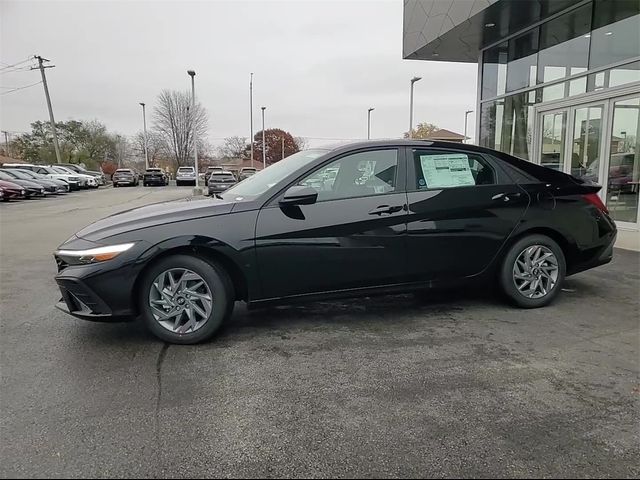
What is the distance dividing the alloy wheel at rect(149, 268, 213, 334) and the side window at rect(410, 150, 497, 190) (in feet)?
6.50

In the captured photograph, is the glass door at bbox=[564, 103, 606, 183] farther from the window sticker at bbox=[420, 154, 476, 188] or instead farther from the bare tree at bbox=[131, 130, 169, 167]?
the bare tree at bbox=[131, 130, 169, 167]

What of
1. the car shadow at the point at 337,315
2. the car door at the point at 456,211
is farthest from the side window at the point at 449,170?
the car shadow at the point at 337,315

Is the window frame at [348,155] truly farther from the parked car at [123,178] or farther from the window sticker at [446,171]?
the parked car at [123,178]

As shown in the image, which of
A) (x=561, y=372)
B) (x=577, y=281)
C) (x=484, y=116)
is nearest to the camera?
(x=561, y=372)

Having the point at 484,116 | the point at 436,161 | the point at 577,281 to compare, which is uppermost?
the point at 484,116

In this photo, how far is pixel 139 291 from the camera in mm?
3580

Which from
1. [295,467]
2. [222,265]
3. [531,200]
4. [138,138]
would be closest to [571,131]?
[531,200]

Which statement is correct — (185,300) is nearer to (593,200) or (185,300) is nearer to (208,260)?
(208,260)

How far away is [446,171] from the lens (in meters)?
4.30

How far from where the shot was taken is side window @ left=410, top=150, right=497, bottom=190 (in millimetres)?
4203

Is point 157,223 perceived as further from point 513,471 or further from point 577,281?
point 577,281

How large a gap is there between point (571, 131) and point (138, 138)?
2647 inches

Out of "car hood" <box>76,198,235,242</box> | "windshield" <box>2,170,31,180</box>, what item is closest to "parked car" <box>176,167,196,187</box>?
"windshield" <box>2,170,31,180</box>

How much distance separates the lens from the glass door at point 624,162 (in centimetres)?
896
